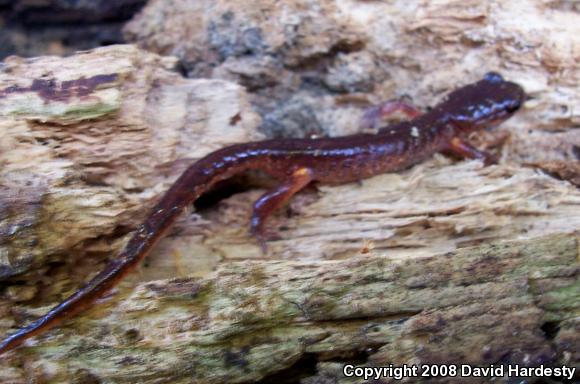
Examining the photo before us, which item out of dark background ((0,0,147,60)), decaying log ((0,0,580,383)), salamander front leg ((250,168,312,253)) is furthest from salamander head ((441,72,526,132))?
dark background ((0,0,147,60))

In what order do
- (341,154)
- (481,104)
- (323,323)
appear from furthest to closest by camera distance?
1. (481,104)
2. (341,154)
3. (323,323)

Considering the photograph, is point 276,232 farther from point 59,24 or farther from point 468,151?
point 59,24

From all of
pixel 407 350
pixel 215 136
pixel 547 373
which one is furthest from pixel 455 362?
pixel 215 136

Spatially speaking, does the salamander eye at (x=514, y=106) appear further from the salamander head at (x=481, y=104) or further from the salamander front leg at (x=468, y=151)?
the salamander front leg at (x=468, y=151)

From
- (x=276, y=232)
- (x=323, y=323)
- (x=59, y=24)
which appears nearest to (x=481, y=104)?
(x=276, y=232)

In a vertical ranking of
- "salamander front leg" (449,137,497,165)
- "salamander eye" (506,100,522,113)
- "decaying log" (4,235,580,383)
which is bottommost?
"decaying log" (4,235,580,383)

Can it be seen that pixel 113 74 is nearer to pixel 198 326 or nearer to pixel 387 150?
pixel 198 326

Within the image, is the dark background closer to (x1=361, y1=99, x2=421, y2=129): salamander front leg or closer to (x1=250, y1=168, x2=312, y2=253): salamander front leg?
(x1=250, y1=168, x2=312, y2=253): salamander front leg
